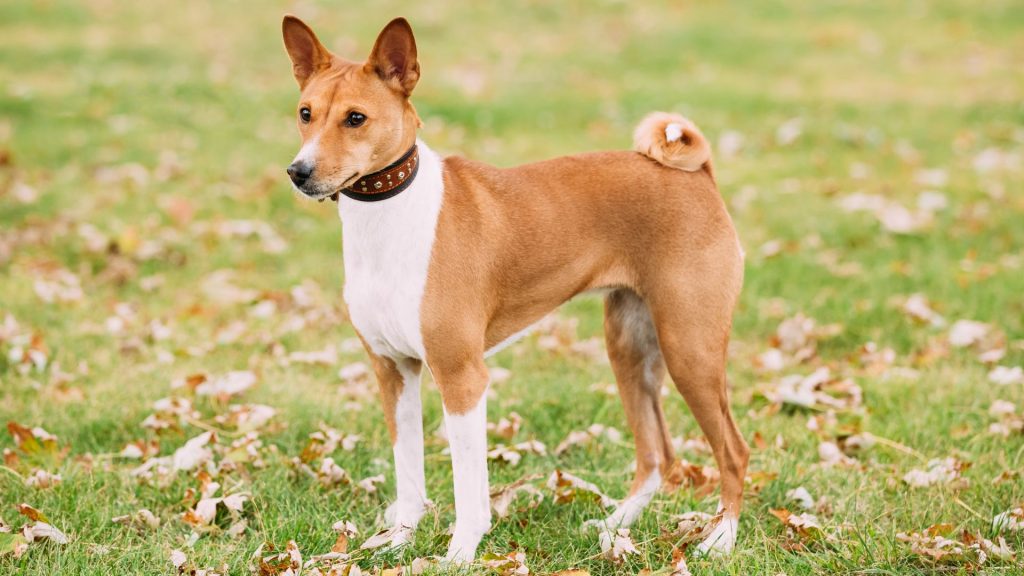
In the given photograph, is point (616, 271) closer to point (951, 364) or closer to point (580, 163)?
A: point (580, 163)

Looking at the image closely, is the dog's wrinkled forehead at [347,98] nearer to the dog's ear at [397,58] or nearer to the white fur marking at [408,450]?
the dog's ear at [397,58]

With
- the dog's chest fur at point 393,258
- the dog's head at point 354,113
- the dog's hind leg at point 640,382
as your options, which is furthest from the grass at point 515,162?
the dog's head at point 354,113

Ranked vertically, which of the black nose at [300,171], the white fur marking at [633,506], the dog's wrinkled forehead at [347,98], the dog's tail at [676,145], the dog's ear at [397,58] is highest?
the dog's ear at [397,58]

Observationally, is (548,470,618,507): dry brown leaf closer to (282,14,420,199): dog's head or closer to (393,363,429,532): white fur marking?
(393,363,429,532): white fur marking

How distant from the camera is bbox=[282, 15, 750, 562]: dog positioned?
331cm

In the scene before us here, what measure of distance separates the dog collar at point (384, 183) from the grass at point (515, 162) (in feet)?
3.94

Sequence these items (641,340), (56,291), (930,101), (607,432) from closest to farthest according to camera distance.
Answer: (641,340) → (607,432) → (56,291) → (930,101)

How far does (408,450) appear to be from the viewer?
3.70m

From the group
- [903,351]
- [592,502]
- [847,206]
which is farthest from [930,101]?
[592,502]

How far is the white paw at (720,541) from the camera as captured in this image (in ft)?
11.4

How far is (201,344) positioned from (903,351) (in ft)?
12.4

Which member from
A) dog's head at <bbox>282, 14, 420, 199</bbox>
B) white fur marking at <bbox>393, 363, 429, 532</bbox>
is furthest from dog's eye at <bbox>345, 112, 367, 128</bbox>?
white fur marking at <bbox>393, 363, 429, 532</bbox>

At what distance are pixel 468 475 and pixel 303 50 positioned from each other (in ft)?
5.01

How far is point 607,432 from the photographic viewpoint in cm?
459
